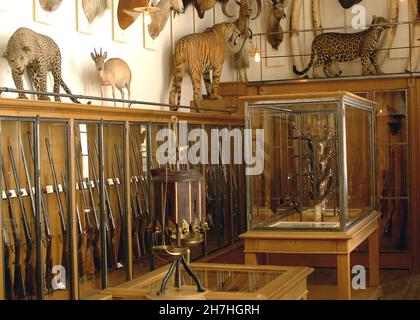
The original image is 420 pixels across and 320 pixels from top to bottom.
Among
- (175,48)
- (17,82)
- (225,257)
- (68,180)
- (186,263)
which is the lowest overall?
(225,257)

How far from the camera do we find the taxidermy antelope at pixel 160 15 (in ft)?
27.3

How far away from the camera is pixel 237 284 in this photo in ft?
15.2

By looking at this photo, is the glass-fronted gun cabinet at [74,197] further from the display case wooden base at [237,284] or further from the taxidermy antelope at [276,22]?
the taxidermy antelope at [276,22]

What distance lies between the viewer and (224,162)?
931 cm

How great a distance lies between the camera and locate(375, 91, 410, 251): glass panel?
33.1 feet

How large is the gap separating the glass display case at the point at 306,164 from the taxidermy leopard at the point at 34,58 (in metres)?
1.66

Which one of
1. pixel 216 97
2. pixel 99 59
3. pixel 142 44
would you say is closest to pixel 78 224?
pixel 99 59

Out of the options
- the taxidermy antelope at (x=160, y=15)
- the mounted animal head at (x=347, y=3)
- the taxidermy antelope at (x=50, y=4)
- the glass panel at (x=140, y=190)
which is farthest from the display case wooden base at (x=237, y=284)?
the mounted animal head at (x=347, y=3)

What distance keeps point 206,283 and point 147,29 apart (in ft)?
15.0

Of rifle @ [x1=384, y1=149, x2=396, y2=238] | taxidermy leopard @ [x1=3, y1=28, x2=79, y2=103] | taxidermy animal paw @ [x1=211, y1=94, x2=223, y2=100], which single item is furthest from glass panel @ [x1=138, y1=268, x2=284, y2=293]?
rifle @ [x1=384, y1=149, x2=396, y2=238]

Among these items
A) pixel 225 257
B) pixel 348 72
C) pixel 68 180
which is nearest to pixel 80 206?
pixel 68 180

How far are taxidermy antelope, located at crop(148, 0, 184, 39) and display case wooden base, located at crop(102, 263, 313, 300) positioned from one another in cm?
376

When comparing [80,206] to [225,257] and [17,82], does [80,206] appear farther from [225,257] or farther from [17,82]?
[225,257]
